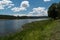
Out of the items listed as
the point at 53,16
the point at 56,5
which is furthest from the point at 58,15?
the point at 56,5

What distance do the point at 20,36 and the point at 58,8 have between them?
43.4 m

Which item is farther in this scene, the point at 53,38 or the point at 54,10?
the point at 54,10

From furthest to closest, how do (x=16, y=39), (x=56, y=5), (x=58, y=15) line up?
(x=56, y=5) < (x=58, y=15) < (x=16, y=39)

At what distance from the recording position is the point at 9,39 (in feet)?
30.2

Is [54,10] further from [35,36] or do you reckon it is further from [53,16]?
[35,36]

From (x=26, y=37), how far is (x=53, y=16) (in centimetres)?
4159

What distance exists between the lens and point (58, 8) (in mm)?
51844

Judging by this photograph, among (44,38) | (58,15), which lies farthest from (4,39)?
(58,15)

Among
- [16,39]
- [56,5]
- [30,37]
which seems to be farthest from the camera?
[56,5]

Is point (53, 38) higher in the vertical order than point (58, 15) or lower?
higher

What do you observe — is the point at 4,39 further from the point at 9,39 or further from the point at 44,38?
the point at 44,38

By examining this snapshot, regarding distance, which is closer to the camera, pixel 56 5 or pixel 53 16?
pixel 53 16

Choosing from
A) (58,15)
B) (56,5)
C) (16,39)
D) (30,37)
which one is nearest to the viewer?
(16,39)

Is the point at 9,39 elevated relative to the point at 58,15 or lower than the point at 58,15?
elevated
